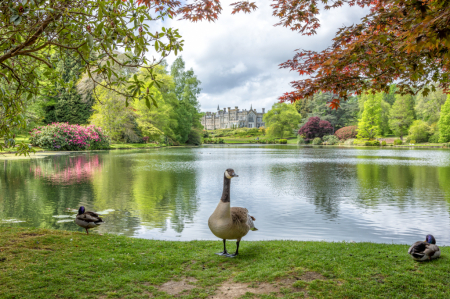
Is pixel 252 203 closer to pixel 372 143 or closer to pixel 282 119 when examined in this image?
pixel 372 143

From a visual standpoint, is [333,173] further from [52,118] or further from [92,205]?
[52,118]

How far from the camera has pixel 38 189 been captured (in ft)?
40.4

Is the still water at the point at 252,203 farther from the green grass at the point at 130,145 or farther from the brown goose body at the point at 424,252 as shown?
the green grass at the point at 130,145

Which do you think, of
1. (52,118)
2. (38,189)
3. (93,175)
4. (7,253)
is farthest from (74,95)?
(7,253)

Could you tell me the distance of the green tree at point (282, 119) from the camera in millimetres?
90312

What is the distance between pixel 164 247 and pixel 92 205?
5.50 m

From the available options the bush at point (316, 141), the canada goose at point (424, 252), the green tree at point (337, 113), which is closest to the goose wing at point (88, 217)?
the canada goose at point (424, 252)

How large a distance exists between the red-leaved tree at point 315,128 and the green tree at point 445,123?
24578 millimetres

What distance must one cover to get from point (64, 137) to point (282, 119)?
220ft

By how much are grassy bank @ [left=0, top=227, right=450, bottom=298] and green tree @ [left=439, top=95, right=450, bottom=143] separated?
62.6 m

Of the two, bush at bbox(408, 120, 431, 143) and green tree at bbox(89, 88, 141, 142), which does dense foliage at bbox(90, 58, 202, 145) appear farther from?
bush at bbox(408, 120, 431, 143)

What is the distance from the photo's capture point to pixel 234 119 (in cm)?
15238

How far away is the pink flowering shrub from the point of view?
33.4 meters

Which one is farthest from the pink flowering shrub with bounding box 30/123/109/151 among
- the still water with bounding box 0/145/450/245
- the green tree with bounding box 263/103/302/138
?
the green tree with bounding box 263/103/302/138
